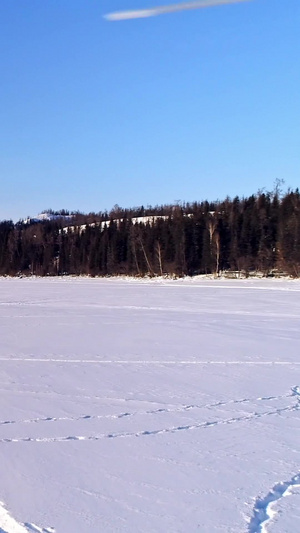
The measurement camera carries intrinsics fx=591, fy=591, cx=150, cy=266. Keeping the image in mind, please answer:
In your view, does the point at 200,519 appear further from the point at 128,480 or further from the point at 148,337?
the point at 148,337

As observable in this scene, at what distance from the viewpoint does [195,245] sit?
67250mm

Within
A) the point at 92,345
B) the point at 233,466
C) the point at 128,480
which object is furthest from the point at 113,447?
the point at 92,345

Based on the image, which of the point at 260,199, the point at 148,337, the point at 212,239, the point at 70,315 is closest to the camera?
the point at 148,337

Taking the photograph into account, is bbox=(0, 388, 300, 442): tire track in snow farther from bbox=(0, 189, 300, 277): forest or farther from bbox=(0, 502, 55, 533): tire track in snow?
bbox=(0, 189, 300, 277): forest

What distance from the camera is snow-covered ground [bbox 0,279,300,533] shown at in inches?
193

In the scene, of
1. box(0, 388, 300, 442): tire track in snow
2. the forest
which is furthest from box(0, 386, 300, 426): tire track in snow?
the forest

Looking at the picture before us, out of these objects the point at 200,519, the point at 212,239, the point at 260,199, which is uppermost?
the point at 260,199

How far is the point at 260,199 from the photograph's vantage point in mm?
70562

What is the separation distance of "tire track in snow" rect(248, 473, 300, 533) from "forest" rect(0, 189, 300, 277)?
47095 millimetres

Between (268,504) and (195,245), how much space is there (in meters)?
62.4

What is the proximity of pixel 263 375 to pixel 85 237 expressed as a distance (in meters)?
78.2

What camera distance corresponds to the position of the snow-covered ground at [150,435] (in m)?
4.91

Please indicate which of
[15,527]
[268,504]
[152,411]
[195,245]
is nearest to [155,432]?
[152,411]

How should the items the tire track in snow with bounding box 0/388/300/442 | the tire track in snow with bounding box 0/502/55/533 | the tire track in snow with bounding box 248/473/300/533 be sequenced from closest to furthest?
the tire track in snow with bounding box 0/502/55/533
the tire track in snow with bounding box 248/473/300/533
the tire track in snow with bounding box 0/388/300/442
